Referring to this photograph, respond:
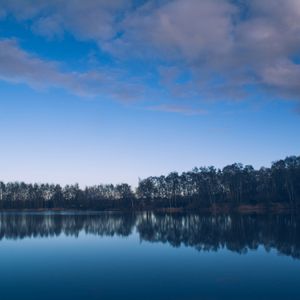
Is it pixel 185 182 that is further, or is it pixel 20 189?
pixel 20 189

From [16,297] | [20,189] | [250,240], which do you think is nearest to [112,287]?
[16,297]

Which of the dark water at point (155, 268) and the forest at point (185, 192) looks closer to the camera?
the dark water at point (155, 268)

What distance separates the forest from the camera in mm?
94875

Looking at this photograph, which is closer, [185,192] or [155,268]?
[155,268]

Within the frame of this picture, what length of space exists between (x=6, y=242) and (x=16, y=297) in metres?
22.1

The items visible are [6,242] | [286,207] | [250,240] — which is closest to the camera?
[250,240]

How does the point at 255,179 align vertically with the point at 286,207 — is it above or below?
above

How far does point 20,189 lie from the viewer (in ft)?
518

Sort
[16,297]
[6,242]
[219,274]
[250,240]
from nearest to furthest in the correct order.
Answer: [16,297] < [219,274] < [250,240] < [6,242]

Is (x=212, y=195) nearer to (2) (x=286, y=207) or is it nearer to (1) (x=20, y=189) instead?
(2) (x=286, y=207)

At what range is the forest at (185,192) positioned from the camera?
9488cm

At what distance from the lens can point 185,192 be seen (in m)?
129

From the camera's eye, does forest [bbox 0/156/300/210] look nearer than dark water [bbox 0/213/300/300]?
No

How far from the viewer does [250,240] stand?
34.0 m
